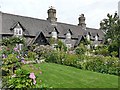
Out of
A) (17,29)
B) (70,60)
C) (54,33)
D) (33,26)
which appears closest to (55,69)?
(70,60)

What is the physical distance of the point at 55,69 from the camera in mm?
18672

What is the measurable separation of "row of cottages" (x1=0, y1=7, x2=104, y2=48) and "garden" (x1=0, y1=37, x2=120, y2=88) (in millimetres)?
3473

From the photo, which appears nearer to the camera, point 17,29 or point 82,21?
point 17,29

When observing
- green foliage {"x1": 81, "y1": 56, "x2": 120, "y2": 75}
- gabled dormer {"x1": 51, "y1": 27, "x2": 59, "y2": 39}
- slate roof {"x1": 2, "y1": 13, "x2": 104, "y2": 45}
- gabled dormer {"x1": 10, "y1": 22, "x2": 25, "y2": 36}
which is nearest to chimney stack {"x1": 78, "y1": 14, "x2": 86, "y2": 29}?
slate roof {"x1": 2, "y1": 13, "x2": 104, "y2": 45}

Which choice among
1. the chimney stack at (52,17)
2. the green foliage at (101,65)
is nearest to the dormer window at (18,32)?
the chimney stack at (52,17)

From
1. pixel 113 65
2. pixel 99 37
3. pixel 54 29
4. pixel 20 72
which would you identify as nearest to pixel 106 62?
pixel 113 65

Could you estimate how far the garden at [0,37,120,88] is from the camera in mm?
7255

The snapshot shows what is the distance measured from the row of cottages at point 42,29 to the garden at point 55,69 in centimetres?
347

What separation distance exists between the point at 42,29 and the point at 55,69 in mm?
25950

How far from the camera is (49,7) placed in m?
45.3

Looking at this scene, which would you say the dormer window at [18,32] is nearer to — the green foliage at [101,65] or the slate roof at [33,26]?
the slate roof at [33,26]

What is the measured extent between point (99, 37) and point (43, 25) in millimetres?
18599

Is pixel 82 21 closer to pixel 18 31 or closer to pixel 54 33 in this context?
pixel 54 33

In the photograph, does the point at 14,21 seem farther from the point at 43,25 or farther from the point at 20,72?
the point at 20,72
